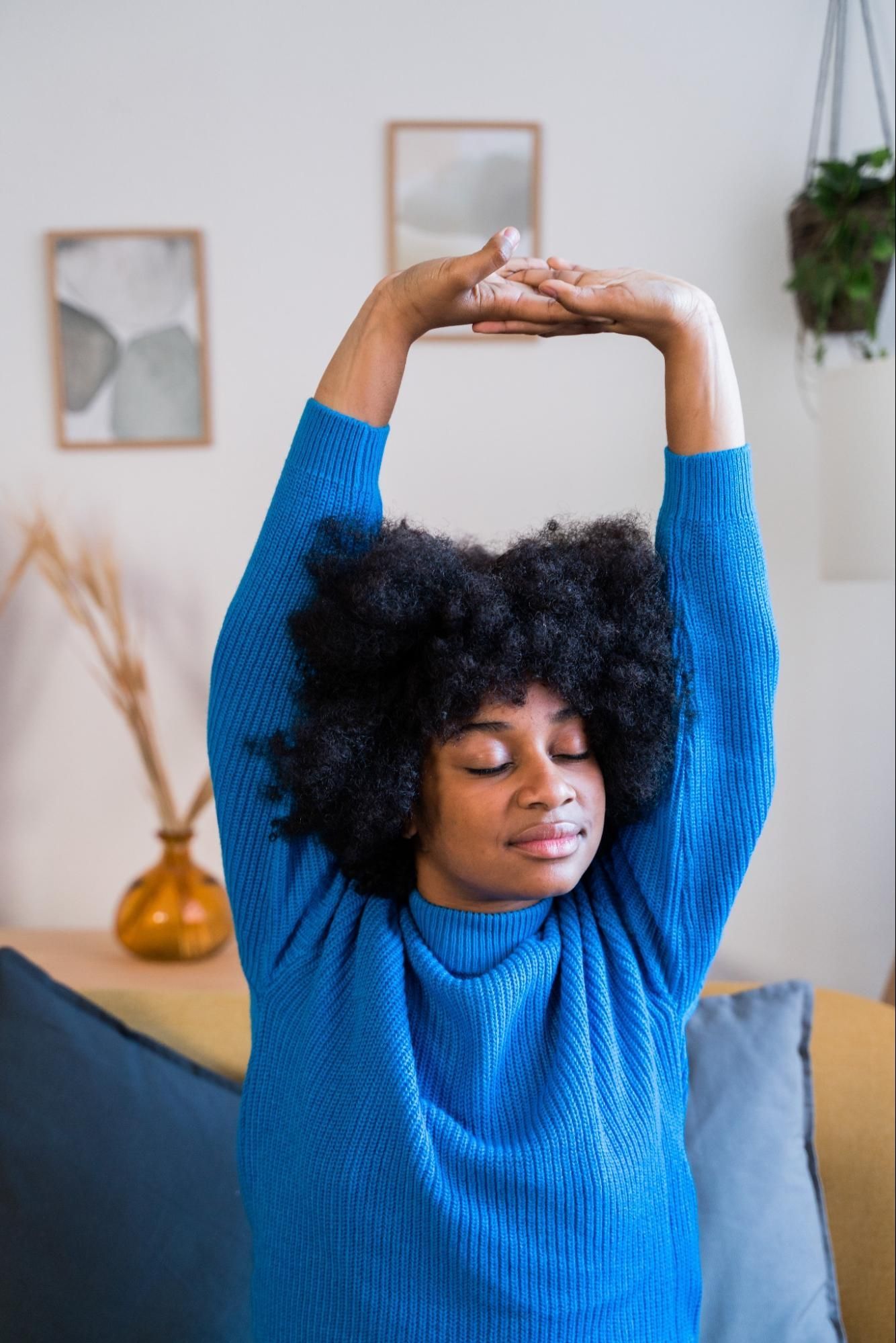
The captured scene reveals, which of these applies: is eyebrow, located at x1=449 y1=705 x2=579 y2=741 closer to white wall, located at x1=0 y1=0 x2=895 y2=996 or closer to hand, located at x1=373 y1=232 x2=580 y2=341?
hand, located at x1=373 y1=232 x2=580 y2=341

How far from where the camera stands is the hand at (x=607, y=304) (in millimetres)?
935

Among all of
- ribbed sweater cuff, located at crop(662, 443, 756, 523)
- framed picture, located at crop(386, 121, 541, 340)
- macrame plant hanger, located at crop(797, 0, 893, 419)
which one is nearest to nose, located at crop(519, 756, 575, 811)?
ribbed sweater cuff, located at crop(662, 443, 756, 523)

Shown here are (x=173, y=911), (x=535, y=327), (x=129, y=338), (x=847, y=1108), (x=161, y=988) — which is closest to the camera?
(x=535, y=327)

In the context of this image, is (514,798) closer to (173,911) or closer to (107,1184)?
(107,1184)

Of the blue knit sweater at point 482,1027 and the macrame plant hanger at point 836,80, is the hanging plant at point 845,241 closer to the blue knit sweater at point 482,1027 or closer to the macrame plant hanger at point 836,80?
the macrame plant hanger at point 836,80

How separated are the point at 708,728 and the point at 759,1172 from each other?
2.22ft

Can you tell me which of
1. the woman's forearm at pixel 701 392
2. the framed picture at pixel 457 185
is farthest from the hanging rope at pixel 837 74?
the woman's forearm at pixel 701 392

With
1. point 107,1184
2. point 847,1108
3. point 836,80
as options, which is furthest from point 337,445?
point 836,80

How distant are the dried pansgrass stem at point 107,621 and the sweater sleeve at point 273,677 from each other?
0.97m

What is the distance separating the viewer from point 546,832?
0.93 m

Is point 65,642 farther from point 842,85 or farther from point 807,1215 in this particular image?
point 842,85

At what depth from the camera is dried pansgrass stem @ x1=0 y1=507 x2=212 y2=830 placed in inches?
79.2

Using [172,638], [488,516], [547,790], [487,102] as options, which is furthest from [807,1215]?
[487,102]

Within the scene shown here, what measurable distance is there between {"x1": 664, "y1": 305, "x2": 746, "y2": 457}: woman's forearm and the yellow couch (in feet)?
3.25
